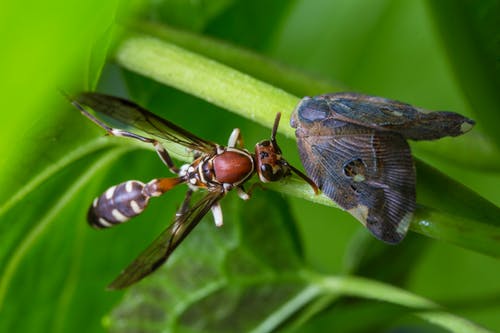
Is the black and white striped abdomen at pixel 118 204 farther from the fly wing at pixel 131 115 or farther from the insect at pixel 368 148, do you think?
the insect at pixel 368 148

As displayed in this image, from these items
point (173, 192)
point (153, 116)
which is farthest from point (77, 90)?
point (173, 192)

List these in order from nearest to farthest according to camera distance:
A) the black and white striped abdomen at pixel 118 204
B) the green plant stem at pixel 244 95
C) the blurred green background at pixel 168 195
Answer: the blurred green background at pixel 168 195
the green plant stem at pixel 244 95
the black and white striped abdomen at pixel 118 204

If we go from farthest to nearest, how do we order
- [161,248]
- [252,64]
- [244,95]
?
[252,64] < [161,248] < [244,95]

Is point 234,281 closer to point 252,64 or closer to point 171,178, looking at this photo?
point 171,178

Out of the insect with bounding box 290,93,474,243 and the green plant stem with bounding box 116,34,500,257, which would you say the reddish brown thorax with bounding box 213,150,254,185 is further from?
the green plant stem with bounding box 116,34,500,257

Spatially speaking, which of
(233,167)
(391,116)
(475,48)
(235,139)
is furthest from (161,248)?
(475,48)

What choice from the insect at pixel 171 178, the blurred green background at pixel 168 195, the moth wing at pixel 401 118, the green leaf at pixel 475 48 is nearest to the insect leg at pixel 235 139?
the insect at pixel 171 178

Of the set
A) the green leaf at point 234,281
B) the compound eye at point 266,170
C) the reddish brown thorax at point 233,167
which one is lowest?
the green leaf at point 234,281
